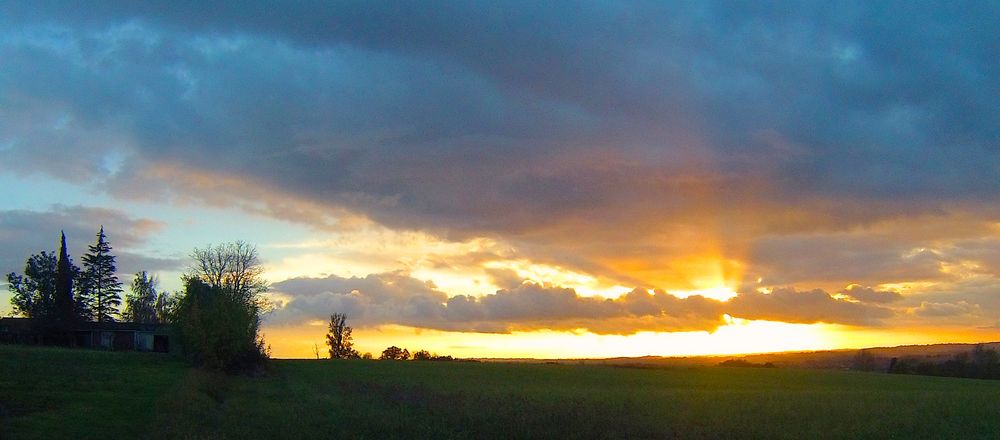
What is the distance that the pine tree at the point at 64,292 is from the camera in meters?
112

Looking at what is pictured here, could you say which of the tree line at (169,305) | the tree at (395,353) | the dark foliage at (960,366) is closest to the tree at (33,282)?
the tree line at (169,305)

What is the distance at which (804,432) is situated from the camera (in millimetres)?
30297

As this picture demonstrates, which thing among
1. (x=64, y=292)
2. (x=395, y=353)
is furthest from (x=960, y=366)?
(x=64, y=292)

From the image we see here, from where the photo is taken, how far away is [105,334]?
355 feet

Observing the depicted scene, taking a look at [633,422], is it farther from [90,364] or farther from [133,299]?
[133,299]

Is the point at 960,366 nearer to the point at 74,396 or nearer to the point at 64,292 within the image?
the point at 74,396

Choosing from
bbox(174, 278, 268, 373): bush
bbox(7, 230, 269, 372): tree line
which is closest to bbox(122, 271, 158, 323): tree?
bbox(7, 230, 269, 372): tree line

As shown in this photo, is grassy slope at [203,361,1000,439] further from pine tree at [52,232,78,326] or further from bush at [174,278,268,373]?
→ pine tree at [52,232,78,326]

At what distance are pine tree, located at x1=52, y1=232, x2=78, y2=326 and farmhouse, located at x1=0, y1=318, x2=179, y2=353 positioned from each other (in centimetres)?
257

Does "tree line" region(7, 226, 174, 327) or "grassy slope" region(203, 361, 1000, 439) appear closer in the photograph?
"grassy slope" region(203, 361, 1000, 439)

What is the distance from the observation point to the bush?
76938 millimetres

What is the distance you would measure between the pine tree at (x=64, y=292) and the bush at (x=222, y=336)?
34551 millimetres

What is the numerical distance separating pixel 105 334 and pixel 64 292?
46.8 ft

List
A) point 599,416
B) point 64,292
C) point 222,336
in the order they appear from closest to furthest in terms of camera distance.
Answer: point 599,416 < point 222,336 < point 64,292
